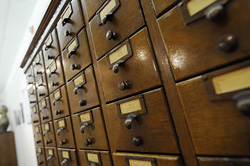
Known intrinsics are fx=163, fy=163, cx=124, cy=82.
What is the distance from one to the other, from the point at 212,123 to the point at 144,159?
0.33 m

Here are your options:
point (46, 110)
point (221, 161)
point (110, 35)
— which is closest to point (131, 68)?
point (110, 35)

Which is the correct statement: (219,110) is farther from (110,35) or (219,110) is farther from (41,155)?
(41,155)

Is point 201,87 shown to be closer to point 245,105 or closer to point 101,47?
point 245,105

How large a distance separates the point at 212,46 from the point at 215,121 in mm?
210

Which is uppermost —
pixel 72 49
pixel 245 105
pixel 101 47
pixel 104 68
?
pixel 72 49

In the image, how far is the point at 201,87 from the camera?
480 millimetres

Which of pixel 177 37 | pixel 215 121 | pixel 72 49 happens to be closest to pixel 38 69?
pixel 72 49

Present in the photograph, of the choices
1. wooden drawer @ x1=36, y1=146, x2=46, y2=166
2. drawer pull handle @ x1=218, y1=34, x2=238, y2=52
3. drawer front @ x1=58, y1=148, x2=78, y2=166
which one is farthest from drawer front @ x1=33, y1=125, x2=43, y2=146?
drawer pull handle @ x1=218, y1=34, x2=238, y2=52

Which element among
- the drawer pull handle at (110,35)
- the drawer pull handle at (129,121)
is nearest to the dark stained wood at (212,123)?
the drawer pull handle at (129,121)

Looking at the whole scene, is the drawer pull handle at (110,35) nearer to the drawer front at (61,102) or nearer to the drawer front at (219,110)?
the drawer front at (219,110)

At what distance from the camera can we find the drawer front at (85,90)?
37.9 inches

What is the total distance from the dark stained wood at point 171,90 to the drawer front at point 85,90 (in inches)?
18.8

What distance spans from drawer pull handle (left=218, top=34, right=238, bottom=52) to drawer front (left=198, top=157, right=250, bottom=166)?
28 cm

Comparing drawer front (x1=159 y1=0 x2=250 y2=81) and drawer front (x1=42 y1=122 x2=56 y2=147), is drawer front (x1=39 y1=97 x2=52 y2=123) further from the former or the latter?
drawer front (x1=159 y1=0 x2=250 y2=81)
